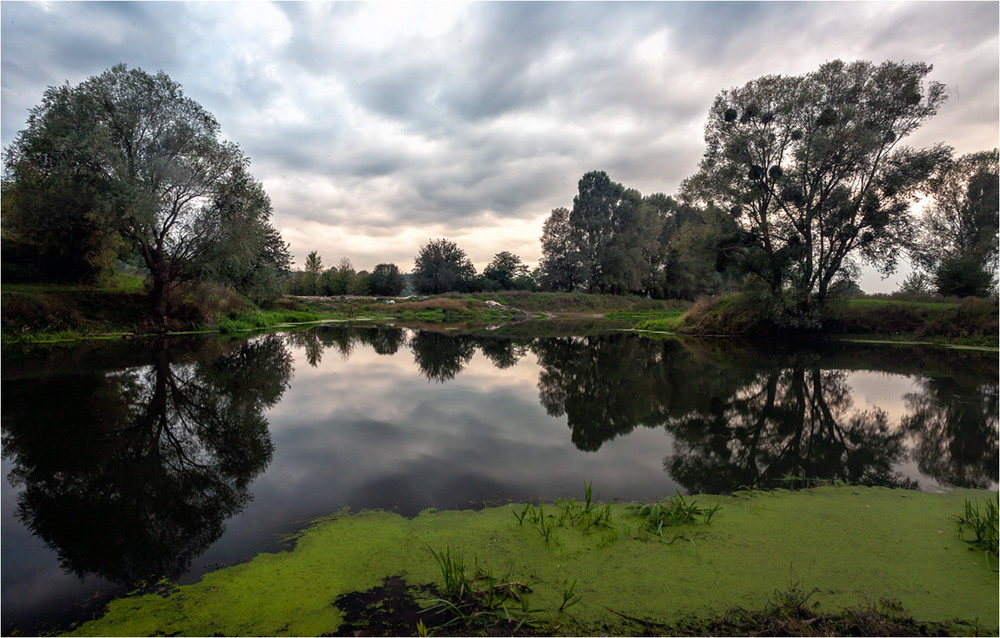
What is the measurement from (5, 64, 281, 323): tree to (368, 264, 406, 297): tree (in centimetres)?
4759

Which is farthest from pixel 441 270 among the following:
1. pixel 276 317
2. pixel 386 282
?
pixel 276 317

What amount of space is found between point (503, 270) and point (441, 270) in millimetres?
11733

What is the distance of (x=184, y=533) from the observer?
12.2 feet

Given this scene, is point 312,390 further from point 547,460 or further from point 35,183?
point 35,183

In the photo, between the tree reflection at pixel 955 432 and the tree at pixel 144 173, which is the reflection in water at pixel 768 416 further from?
the tree at pixel 144 173

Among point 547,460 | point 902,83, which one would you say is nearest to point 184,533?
point 547,460

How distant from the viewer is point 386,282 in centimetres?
7206

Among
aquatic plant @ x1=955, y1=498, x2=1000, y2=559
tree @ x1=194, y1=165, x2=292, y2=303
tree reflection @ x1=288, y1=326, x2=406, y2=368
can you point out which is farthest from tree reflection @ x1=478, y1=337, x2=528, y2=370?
tree @ x1=194, y1=165, x2=292, y2=303

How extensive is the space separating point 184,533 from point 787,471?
6.31 meters

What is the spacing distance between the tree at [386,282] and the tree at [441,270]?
4650mm

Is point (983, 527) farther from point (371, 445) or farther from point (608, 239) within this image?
point (608, 239)

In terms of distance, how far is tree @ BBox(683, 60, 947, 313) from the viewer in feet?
66.2

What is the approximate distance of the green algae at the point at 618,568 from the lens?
269 cm

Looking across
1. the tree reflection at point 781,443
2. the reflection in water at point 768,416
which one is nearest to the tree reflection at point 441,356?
the reflection in water at point 768,416
